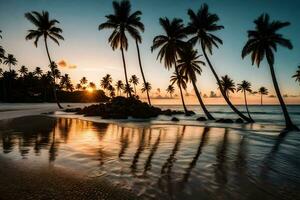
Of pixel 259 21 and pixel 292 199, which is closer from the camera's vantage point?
pixel 292 199

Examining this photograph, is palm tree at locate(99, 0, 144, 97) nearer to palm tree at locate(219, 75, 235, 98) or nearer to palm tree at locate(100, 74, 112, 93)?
palm tree at locate(219, 75, 235, 98)

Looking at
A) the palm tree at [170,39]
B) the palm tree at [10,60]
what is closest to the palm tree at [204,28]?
the palm tree at [170,39]

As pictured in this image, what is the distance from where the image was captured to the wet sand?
4746 millimetres

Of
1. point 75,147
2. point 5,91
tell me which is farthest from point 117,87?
point 75,147

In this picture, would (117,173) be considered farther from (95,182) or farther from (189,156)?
(189,156)

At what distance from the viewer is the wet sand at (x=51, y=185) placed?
475cm

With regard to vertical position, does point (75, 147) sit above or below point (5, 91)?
below

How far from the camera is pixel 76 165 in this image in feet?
24.1

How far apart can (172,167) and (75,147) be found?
5038 mm

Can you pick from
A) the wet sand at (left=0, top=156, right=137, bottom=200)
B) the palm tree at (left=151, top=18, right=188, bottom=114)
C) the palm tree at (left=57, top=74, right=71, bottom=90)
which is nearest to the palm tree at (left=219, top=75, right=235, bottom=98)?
the palm tree at (left=151, top=18, right=188, bottom=114)

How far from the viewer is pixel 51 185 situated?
535cm

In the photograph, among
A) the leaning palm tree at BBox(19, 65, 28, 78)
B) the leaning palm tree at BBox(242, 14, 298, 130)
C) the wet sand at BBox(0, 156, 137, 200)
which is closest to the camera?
the wet sand at BBox(0, 156, 137, 200)

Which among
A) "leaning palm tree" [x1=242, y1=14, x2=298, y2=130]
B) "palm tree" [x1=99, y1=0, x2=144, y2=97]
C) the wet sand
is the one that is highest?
"palm tree" [x1=99, y1=0, x2=144, y2=97]

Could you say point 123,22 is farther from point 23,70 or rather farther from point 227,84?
point 23,70
